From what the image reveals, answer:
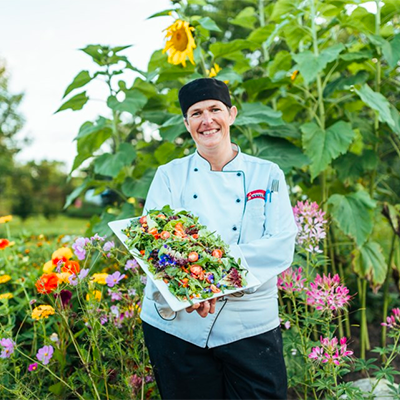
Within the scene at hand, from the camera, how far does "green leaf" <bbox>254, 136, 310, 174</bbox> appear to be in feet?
8.80

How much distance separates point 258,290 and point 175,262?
0.40 meters

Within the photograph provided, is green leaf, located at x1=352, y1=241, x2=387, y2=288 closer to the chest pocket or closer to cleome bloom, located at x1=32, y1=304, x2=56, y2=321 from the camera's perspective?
the chest pocket

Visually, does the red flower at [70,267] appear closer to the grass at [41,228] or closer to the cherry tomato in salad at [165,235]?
the cherry tomato in salad at [165,235]

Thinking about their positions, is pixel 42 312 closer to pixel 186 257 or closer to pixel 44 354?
pixel 44 354


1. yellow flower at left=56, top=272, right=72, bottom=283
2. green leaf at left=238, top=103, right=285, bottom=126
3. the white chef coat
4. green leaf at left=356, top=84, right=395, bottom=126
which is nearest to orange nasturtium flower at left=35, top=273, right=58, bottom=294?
yellow flower at left=56, top=272, right=72, bottom=283

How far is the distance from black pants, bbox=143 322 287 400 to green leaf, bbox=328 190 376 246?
38.1 inches

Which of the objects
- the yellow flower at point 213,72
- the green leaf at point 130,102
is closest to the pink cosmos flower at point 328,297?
the green leaf at point 130,102

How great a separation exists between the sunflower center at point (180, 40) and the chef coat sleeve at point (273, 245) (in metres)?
1.23

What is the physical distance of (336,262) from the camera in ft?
10.7

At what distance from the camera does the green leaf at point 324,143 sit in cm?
261

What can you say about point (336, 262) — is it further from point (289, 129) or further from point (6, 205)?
point (6, 205)

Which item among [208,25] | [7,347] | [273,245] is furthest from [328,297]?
[208,25]

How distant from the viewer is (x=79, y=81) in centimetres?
287

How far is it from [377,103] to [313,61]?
41cm
